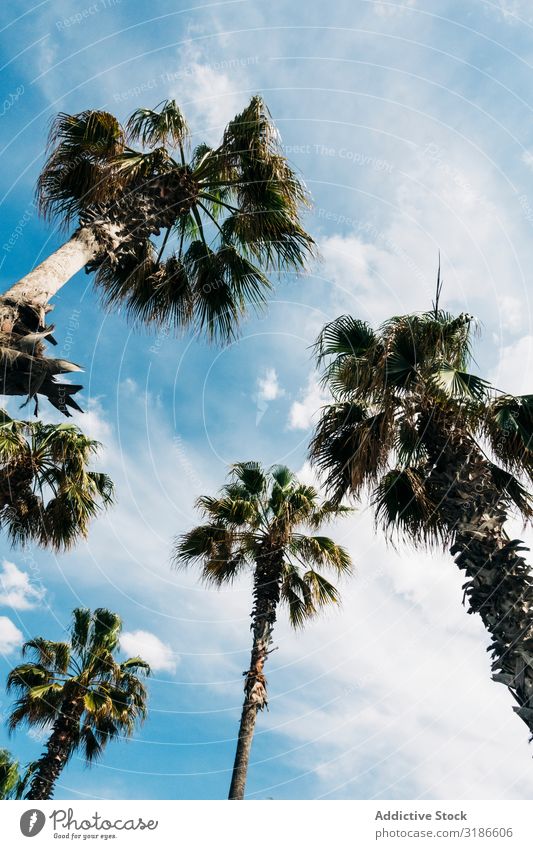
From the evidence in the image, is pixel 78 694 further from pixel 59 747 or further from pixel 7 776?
pixel 7 776

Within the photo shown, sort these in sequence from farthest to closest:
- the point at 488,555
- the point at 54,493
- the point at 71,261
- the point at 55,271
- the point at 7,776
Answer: the point at 7,776
the point at 54,493
the point at 488,555
the point at 71,261
the point at 55,271

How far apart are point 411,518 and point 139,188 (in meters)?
5.50

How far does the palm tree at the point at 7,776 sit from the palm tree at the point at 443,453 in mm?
25051

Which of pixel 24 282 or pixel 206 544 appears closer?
pixel 24 282

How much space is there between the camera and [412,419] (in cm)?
705

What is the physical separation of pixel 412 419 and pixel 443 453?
0.62 meters

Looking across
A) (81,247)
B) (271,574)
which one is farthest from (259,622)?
(81,247)

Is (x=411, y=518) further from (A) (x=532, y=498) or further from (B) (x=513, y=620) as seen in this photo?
(B) (x=513, y=620)

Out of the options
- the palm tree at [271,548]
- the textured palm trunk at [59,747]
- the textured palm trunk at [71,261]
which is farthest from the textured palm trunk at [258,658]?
the textured palm trunk at [71,261]

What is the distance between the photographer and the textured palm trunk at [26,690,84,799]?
457 inches

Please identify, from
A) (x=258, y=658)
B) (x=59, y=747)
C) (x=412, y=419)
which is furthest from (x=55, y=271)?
(x=59, y=747)

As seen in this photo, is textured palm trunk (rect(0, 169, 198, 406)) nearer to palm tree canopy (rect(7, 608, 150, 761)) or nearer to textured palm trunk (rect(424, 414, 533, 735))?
textured palm trunk (rect(424, 414, 533, 735))

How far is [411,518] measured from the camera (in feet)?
25.4
